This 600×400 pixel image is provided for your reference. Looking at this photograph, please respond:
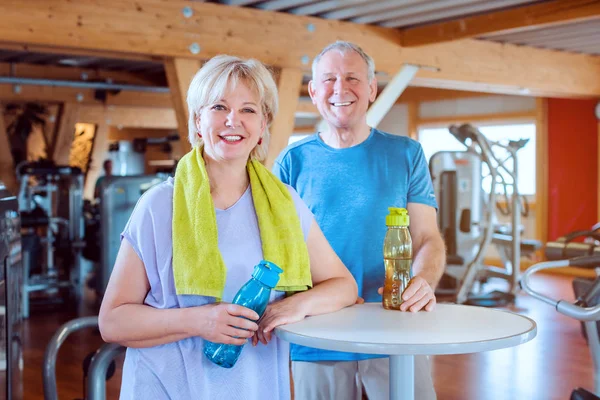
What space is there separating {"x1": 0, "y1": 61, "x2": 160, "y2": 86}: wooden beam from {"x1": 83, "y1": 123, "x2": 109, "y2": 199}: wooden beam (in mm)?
1577

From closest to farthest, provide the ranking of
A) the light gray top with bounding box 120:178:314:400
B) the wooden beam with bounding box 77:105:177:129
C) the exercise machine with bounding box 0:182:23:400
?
1. the light gray top with bounding box 120:178:314:400
2. the exercise machine with bounding box 0:182:23:400
3. the wooden beam with bounding box 77:105:177:129

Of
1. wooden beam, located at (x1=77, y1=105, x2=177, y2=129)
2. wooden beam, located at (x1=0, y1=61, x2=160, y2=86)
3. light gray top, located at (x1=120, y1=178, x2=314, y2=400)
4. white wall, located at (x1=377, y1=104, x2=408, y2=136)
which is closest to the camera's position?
light gray top, located at (x1=120, y1=178, x2=314, y2=400)

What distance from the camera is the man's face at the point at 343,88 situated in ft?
7.73

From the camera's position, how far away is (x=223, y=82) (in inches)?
66.3

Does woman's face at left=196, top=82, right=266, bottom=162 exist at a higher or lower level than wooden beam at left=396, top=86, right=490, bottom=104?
lower

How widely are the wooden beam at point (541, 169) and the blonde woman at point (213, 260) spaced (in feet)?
31.1

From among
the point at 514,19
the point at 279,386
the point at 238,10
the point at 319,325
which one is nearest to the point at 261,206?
the point at 319,325

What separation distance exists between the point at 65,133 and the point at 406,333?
10503 mm

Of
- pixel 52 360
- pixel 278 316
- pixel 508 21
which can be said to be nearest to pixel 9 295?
pixel 52 360

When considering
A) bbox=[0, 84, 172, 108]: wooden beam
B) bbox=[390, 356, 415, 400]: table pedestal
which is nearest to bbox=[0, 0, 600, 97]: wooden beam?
bbox=[390, 356, 415, 400]: table pedestal

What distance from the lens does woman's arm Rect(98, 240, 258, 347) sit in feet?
5.13

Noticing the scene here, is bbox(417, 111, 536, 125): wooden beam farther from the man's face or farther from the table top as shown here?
the table top

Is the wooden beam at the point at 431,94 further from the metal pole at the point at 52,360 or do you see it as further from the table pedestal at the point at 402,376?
the table pedestal at the point at 402,376

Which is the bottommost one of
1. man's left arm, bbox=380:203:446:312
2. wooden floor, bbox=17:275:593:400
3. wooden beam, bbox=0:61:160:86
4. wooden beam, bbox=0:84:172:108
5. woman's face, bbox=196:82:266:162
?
wooden floor, bbox=17:275:593:400
